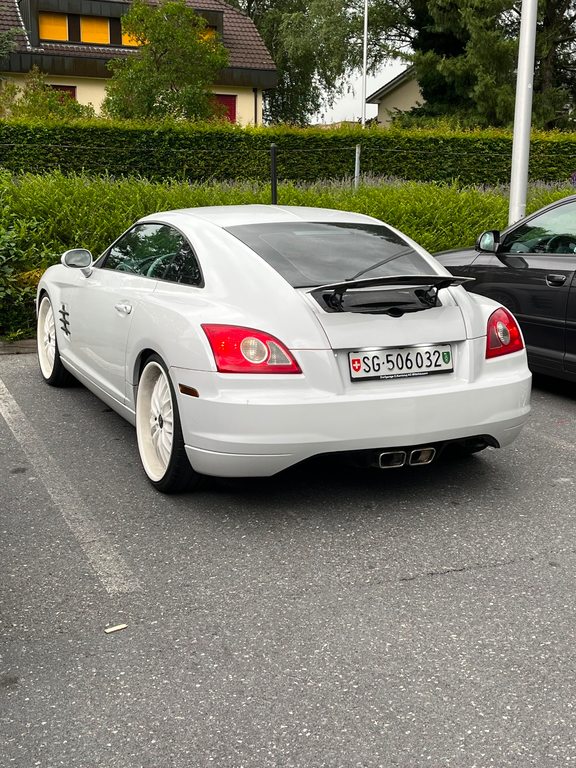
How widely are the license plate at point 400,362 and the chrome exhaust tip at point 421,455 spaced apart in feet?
1.17

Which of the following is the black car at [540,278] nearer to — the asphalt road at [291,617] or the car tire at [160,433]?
the asphalt road at [291,617]

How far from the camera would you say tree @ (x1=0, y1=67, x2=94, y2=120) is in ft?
80.1

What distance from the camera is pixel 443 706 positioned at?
2.72 m

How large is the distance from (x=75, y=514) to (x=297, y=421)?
3.94 feet

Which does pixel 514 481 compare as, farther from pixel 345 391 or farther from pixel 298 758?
pixel 298 758

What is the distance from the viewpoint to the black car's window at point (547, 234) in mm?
6672

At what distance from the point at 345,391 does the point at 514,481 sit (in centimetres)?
132

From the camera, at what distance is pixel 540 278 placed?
6.70 m

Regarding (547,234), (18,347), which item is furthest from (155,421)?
(18,347)

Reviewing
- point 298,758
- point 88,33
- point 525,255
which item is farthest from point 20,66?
point 298,758

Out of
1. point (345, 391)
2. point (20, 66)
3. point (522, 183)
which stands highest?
point (20, 66)

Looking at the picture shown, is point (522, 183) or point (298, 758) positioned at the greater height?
point (522, 183)

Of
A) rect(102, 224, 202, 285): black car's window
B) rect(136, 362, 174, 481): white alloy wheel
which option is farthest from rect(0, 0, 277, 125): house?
rect(136, 362, 174, 481): white alloy wheel

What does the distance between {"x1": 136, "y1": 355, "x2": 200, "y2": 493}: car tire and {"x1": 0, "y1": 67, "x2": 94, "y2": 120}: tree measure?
2060 centimetres
